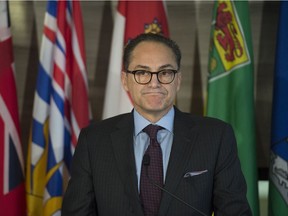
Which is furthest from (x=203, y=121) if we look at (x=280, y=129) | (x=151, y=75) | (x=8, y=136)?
(x=8, y=136)

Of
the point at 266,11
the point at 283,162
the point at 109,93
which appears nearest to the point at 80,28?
the point at 109,93

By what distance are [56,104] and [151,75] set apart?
1334 millimetres

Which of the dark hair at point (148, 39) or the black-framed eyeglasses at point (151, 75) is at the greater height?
the dark hair at point (148, 39)

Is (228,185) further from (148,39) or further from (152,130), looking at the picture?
(148,39)

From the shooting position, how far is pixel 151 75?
148 centimetres

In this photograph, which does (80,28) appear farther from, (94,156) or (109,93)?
(94,156)

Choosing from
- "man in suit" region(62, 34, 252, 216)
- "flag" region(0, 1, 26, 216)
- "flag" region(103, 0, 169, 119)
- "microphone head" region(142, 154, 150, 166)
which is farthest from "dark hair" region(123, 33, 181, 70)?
"flag" region(0, 1, 26, 216)

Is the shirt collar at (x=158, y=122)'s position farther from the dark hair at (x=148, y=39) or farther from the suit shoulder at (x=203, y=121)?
the dark hair at (x=148, y=39)

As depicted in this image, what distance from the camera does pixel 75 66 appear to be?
2.76 meters

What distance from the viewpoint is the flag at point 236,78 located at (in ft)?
8.66

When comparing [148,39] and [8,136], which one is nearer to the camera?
[148,39]

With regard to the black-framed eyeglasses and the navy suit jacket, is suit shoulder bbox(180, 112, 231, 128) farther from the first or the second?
the black-framed eyeglasses

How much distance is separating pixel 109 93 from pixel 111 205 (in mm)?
1424

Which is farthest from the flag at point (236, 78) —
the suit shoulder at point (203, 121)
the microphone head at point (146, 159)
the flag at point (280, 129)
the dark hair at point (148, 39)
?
the microphone head at point (146, 159)
